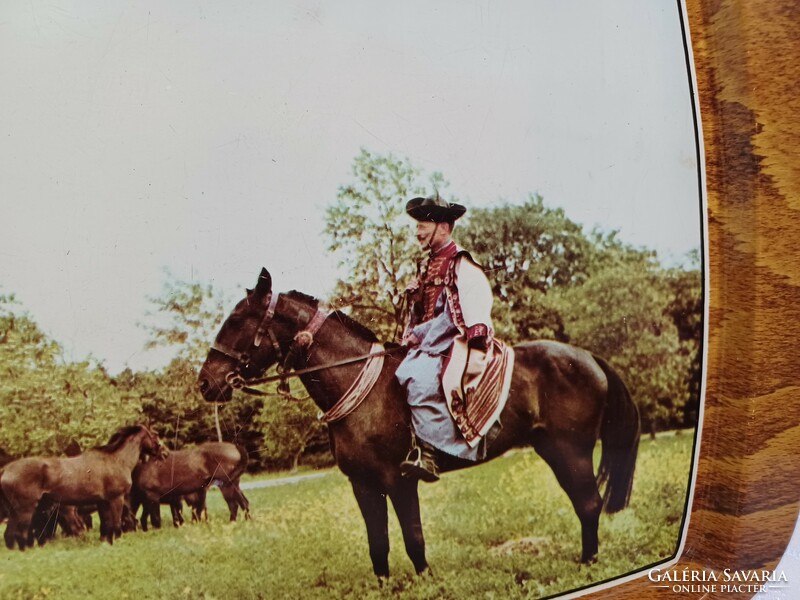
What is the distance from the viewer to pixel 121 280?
4.99 ft

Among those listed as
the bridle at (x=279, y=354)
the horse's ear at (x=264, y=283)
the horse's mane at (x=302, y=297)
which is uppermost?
the horse's ear at (x=264, y=283)

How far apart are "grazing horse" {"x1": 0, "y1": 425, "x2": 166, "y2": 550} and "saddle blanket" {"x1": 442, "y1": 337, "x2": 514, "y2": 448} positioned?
0.67 metres

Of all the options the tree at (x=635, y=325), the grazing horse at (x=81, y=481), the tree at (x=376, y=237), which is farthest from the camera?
the tree at (x=635, y=325)

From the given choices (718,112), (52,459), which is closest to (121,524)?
(52,459)

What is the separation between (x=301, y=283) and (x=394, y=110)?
0.45 m

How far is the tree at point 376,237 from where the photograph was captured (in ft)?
5.31

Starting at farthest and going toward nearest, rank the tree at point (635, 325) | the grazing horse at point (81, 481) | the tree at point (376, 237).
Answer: the tree at point (635, 325) → the tree at point (376, 237) → the grazing horse at point (81, 481)

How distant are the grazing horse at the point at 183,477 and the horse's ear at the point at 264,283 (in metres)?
0.34

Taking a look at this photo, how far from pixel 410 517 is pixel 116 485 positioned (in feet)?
2.19

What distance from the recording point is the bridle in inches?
62.8

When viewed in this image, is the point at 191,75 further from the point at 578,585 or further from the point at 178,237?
the point at 578,585

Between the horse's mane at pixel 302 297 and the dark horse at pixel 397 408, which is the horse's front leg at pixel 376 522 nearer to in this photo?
the dark horse at pixel 397 408

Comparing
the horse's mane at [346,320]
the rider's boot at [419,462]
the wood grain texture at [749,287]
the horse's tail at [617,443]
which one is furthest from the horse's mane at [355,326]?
the wood grain texture at [749,287]

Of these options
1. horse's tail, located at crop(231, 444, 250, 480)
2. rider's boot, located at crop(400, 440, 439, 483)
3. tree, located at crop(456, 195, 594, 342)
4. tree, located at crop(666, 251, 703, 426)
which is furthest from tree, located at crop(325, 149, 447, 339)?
tree, located at crop(666, 251, 703, 426)
